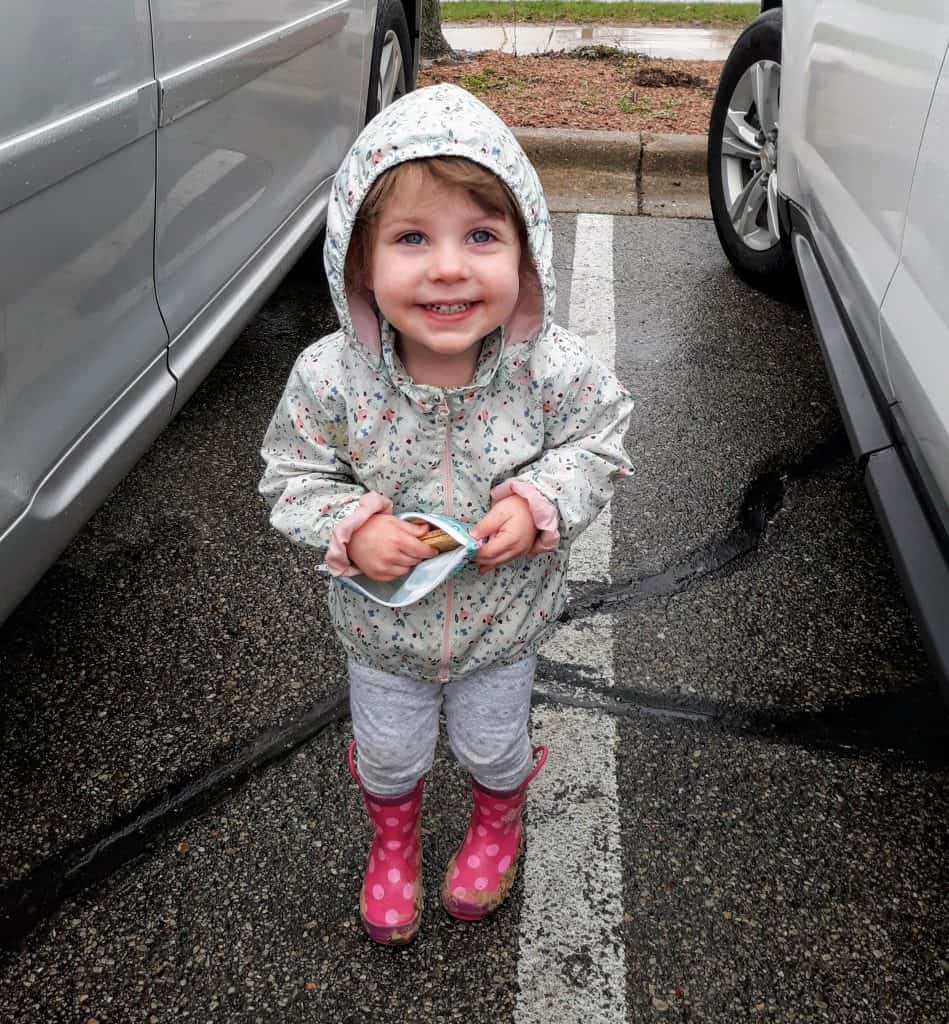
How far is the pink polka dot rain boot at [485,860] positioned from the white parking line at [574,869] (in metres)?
0.08

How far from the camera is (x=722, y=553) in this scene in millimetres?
2871

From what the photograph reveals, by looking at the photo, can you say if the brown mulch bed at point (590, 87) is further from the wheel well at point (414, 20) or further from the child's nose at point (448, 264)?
the child's nose at point (448, 264)

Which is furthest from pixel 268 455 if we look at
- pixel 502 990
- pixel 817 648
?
pixel 817 648

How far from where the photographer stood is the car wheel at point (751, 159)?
4.15m

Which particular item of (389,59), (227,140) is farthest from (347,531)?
(389,59)

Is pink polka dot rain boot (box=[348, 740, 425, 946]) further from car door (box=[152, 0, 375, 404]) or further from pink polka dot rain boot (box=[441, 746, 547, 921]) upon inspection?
car door (box=[152, 0, 375, 404])

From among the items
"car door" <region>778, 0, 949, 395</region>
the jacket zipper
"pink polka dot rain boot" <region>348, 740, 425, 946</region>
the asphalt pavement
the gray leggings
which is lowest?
the asphalt pavement

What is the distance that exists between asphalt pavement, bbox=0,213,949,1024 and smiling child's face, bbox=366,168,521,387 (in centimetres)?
106

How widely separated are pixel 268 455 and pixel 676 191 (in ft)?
14.4

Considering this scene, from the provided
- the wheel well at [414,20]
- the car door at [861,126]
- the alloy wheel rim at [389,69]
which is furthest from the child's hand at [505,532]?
the wheel well at [414,20]

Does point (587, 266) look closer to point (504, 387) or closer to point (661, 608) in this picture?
point (661, 608)

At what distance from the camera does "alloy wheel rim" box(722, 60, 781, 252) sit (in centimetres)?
415

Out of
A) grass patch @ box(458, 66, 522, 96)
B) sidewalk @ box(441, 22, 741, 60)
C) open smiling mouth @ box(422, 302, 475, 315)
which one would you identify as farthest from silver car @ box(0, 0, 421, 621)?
sidewalk @ box(441, 22, 741, 60)

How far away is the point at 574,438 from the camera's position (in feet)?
5.42
